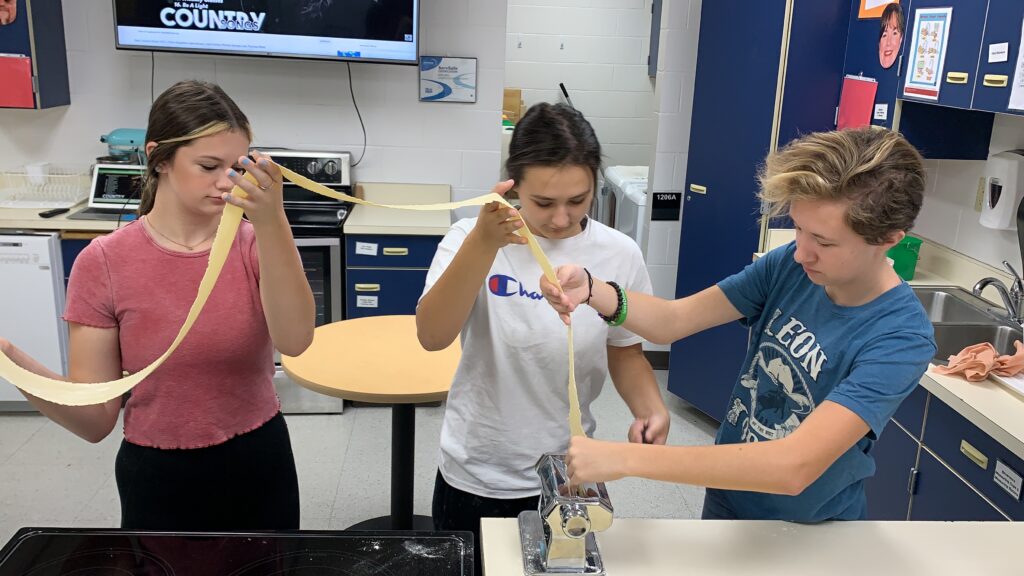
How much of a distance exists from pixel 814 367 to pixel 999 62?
5.44 feet

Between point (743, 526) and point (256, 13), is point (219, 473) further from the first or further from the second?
point (256, 13)

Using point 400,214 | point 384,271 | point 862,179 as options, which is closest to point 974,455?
point 862,179

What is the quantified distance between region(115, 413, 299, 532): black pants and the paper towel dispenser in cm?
254

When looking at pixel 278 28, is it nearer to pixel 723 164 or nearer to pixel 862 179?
pixel 723 164

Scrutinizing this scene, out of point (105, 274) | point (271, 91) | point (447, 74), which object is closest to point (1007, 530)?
point (105, 274)

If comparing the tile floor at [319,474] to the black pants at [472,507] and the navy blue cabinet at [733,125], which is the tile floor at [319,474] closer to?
the navy blue cabinet at [733,125]

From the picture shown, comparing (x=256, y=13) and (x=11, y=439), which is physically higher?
(x=256, y=13)

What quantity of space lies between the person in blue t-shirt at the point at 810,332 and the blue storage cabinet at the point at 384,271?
2416 millimetres

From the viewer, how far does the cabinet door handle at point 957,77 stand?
2.65m

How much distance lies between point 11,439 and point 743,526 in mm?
3486

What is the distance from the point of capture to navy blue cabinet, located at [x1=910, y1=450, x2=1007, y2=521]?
2.24 m

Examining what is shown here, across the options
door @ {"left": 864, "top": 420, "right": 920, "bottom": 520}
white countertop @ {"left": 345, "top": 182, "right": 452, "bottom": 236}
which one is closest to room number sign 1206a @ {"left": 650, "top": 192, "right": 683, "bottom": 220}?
white countertop @ {"left": 345, "top": 182, "right": 452, "bottom": 236}

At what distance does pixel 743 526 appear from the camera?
138cm

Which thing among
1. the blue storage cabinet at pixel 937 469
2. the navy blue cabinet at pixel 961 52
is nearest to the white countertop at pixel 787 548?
the blue storage cabinet at pixel 937 469
